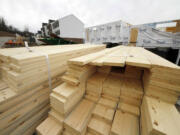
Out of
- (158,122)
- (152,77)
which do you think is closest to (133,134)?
(158,122)

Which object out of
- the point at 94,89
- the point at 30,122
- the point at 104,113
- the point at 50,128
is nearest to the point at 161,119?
the point at 104,113

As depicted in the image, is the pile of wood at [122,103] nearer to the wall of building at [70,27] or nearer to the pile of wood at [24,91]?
the pile of wood at [24,91]

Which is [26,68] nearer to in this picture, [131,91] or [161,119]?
[131,91]

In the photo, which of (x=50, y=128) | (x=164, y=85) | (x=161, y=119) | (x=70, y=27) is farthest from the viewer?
(x=70, y=27)

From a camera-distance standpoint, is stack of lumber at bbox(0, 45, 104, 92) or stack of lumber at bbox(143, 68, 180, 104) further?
stack of lumber at bbox(0, 45, 104, 92)

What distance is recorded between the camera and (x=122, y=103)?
113cm

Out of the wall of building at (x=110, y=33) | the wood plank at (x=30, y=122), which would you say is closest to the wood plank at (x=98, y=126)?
the wood plank at (x=30, y=122)

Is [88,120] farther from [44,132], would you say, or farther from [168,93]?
[168,93]

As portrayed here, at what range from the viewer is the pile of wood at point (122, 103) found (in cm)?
74

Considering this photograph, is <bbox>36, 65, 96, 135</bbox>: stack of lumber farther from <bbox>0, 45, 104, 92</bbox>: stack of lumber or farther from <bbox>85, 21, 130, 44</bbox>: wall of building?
<bbox>85, 21, 130, 44</bbox>: wall of building

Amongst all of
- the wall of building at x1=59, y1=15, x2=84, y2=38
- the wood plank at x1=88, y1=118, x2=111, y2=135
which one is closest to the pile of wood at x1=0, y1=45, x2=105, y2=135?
the wood plank at x1=88, y1=118, x2=111, y2=135

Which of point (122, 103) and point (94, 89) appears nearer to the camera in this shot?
point (122, 103)

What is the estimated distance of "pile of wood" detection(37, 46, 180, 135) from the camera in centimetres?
74

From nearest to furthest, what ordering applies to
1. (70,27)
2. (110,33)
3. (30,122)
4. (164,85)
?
(164,85), (30,122), (110,33), (70,27)
